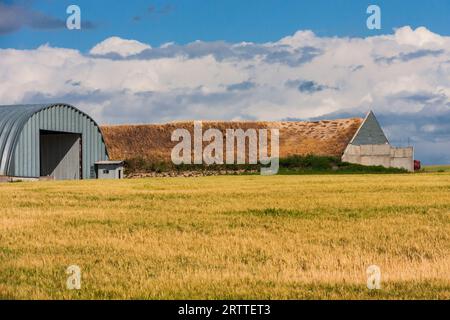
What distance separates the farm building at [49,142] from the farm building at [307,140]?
→ 15.8 meters

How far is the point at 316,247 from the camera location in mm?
13383

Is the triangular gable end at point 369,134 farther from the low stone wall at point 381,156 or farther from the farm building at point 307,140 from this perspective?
the low stone wall at point 381,156

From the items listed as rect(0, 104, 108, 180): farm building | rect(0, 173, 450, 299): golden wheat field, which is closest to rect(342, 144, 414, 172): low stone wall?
rect(0, 104, 108, 180): farm building

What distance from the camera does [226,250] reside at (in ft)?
42.2

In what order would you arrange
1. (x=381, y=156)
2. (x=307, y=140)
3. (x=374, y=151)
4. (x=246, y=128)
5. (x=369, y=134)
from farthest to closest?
(x=246, y=128) → (x=307, y=140) → (x=369, y=134) → (x=374, y=151) → (x=381, y=156)

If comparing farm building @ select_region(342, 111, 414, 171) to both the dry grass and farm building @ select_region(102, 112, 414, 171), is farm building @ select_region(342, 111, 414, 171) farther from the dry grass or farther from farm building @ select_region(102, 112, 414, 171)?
the dry grass

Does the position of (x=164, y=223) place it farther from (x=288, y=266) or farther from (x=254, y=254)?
(x=288, y=266)

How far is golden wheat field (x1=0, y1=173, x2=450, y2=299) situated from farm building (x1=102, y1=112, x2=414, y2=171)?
51.3 metres

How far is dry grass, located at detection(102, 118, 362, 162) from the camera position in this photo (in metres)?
78.8

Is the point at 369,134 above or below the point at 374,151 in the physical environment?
above

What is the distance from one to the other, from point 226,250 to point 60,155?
50.6m

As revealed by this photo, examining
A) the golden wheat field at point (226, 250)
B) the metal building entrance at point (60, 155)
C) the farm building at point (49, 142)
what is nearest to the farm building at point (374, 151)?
the farm building at point (49, 142)

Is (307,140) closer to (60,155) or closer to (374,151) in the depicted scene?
(374,151)

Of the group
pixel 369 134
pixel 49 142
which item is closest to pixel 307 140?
pixel 369 134
